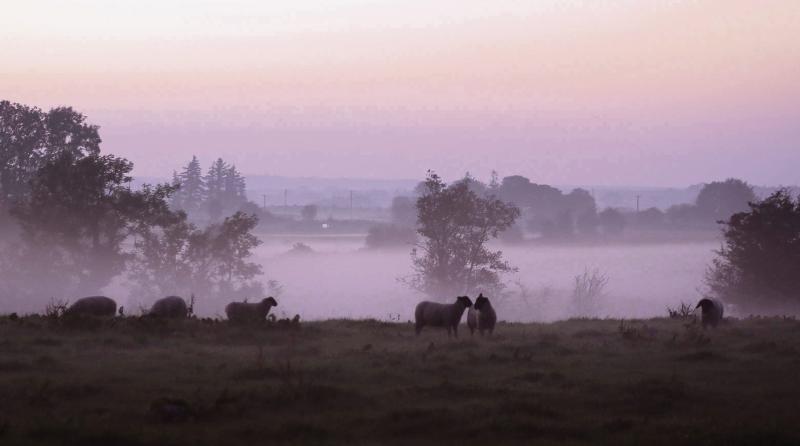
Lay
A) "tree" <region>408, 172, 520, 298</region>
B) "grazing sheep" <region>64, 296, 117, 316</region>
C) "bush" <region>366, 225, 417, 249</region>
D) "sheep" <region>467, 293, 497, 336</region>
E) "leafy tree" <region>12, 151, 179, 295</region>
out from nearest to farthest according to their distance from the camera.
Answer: "sheep" <region>467, 293, 497, 336</region>, "grazing sheep" <region>64, 296, 117, 316</region>, "leafy tree" <region>12, 151, 179, 295</region>, "tree" <region>408, 172, 520, 298</region>, "bush" <region>366, 225, 417, 249</region>

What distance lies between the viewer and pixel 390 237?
12300 centimetres

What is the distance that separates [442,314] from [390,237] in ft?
317

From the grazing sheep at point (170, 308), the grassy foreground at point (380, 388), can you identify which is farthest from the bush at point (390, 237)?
the grassy foreground at point (380, 388)

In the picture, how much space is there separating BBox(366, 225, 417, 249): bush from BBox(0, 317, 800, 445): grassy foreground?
93.6 meters

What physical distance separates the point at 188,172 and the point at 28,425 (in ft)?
565

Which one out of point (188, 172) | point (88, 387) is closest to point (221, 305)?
point (88, 387)

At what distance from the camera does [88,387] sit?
49.3 feet

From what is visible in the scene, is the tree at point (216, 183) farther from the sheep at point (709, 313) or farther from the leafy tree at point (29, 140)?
the sheep at point (709, 313)

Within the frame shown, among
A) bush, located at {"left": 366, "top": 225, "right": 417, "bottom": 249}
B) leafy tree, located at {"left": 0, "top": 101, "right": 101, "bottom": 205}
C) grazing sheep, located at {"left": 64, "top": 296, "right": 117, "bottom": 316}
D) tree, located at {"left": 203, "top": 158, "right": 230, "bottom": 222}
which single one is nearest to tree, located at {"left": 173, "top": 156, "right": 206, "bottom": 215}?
tree, located at {"left": 203, "top": 158, "right": 230, "bottom": 222}

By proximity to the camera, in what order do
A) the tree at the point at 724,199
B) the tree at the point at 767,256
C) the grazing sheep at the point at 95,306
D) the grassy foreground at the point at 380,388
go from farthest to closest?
the tree at the point at 724,199
the tree at the point at 767,256
the grazing sheep at the point at 95,306
the grassy foreground at the point at 380,388

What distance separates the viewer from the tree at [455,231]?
6406cm

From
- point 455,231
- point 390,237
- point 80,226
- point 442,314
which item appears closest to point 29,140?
point 80,226

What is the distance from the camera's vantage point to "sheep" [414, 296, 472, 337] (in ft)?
86.2

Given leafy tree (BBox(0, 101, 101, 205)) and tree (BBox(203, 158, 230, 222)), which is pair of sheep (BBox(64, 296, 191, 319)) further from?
tree (BBox(203, 158, 230, 222))
